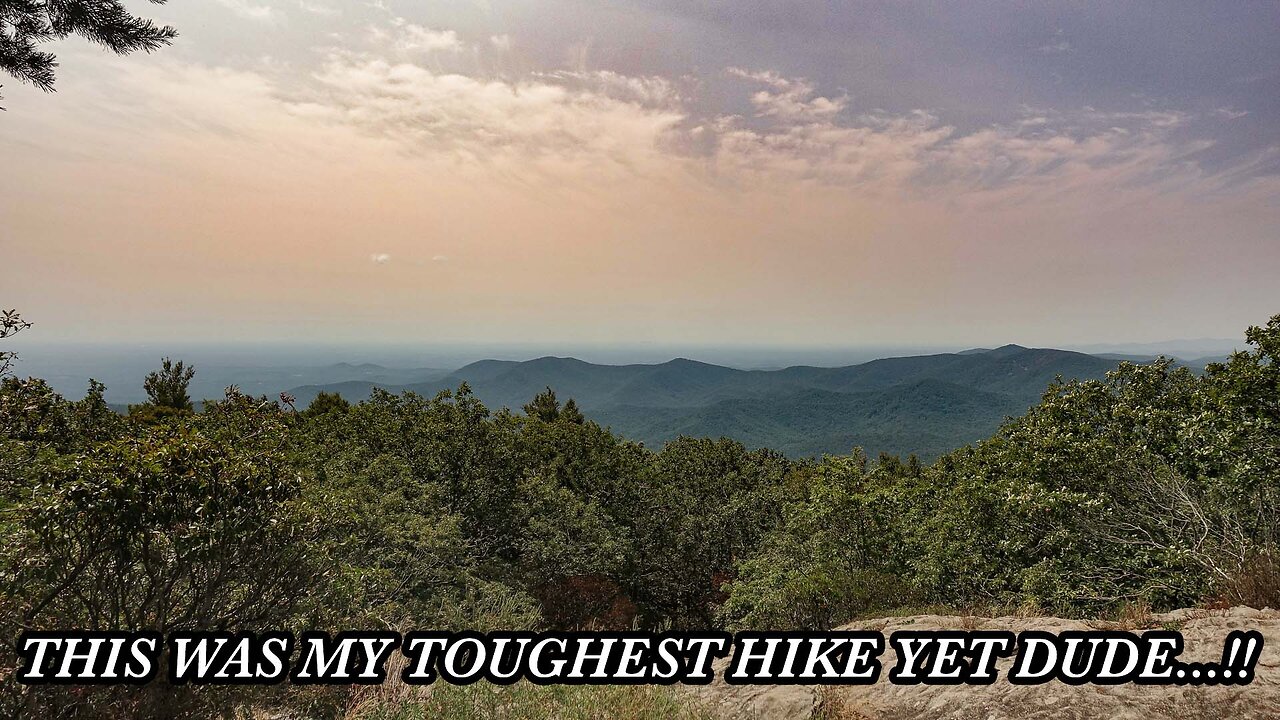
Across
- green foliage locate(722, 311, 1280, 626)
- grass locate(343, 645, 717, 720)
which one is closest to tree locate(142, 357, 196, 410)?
grass locate(343, 645, 717, 720)

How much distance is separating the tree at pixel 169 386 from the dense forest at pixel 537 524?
30460mm

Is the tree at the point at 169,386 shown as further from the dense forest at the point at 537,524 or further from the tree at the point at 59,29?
the tree at the point at 59,29

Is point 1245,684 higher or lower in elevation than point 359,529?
higher

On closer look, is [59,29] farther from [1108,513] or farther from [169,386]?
[169,386]

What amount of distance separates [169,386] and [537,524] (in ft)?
149

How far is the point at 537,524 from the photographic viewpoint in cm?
2033

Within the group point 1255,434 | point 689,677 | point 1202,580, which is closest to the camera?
point 689,677

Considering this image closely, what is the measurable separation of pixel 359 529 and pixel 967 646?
14064 millimetres

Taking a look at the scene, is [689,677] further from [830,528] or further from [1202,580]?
[830,528]

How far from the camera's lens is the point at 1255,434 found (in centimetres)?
1130

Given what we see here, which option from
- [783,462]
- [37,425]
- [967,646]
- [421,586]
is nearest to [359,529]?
[421,586]

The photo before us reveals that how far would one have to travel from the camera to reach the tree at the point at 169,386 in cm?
4347

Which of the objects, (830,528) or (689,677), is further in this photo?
(830,528)

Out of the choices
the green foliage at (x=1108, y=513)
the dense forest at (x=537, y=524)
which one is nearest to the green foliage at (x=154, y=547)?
the dense forest at (x=537, y=524)
